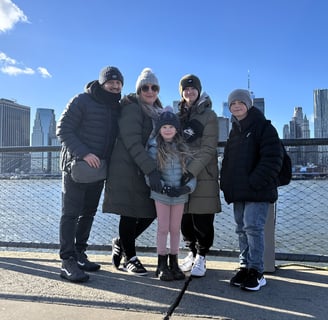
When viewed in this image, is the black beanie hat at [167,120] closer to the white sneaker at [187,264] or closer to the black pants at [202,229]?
the black pants at [202,229]

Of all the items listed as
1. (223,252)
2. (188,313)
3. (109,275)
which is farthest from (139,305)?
(223,252)

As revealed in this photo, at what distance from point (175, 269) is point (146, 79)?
5.95 ft

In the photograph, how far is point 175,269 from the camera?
360 cm

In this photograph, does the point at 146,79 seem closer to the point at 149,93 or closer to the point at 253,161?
the point at 149,93

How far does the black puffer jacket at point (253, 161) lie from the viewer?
328cm

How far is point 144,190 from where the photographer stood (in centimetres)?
374

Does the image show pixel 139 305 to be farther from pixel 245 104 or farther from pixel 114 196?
pixel 245 104

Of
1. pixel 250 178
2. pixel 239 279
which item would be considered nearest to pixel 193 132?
pixel 250 178

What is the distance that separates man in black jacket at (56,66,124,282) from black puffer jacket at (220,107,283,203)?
1.16 metres

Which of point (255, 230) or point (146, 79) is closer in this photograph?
point (255, 230)

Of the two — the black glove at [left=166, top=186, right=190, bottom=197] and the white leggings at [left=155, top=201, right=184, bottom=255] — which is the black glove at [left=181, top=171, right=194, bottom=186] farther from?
the white leggings at [left=155, top=201, right=184, bottom=255]

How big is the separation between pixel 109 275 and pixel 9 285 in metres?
0.88

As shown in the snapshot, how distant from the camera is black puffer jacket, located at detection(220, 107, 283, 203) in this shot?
3.28 m

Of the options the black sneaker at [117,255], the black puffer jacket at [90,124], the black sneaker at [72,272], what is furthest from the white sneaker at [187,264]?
the black puffer jacket at [90,124]
